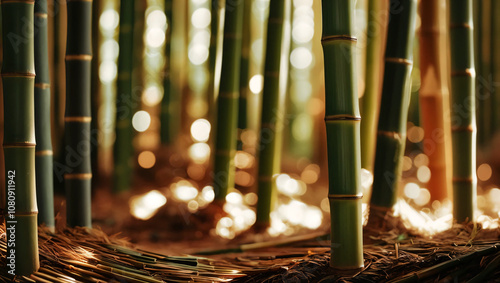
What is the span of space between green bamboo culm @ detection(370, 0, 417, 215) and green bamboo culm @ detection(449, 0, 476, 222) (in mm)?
138

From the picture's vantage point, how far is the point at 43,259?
126 cm

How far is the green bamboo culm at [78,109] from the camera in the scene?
1.56 meters

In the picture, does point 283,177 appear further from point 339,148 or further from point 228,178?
point 339,148

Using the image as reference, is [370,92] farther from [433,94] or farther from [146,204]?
[146,204]

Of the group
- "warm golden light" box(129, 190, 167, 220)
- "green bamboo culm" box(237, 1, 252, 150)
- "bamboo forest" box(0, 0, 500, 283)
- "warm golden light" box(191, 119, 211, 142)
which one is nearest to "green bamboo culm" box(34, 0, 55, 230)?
"bamboo forest" box(0, 0, 500, 283)

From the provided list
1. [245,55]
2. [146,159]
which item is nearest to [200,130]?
[146,159]

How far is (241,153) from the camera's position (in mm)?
3402

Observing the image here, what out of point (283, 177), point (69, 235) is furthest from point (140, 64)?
point (69, 235)

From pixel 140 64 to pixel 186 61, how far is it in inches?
21.5

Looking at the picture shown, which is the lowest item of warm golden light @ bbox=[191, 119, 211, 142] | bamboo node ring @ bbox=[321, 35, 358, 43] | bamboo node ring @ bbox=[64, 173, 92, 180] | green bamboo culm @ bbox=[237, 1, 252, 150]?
bamboo node ring @ bbox=[64, 173, 92, 180]

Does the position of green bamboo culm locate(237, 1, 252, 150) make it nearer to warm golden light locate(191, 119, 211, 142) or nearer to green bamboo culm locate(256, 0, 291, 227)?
green bamboo culm locate(256, 0, 291, 227)

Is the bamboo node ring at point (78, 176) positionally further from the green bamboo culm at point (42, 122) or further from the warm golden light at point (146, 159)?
the warm golden light at point (146, 159)

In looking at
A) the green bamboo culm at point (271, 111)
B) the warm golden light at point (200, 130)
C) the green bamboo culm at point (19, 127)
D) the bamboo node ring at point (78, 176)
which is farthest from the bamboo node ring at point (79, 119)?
the warm golden light at point (200, 130)

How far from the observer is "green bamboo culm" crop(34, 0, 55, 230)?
1.43 meters
